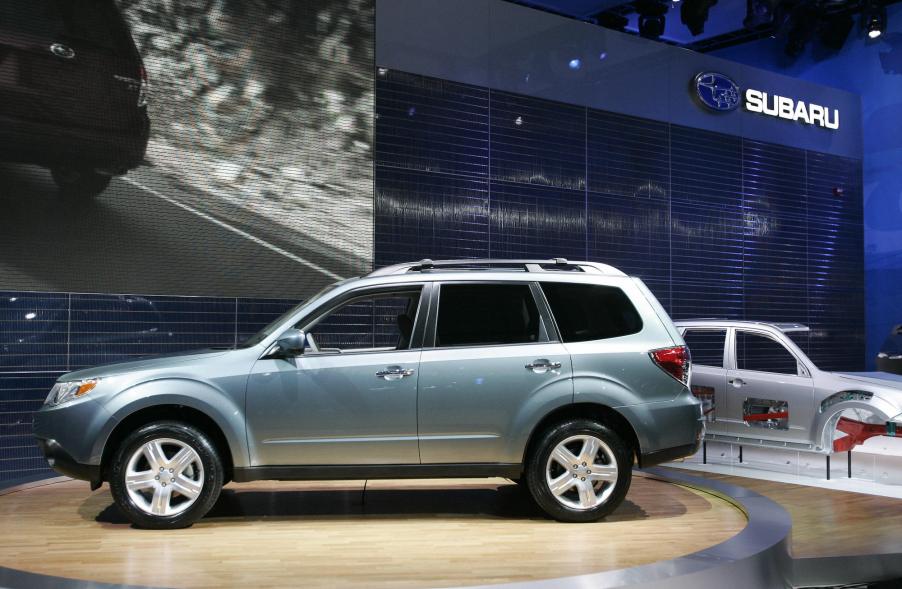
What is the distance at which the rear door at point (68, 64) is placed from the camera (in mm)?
7707

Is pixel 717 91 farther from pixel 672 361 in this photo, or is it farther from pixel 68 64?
pixel 68 64

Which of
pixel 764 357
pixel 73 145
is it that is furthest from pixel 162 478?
pixel 764 357

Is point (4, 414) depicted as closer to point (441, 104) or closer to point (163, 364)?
point (163, 364)

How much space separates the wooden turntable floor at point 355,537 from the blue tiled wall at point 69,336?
55.5 inches

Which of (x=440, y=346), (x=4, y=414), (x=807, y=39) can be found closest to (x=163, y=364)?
(x=440, y=346)

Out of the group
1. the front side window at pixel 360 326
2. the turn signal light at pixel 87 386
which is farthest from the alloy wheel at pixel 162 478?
the front side window at pixel 360 326

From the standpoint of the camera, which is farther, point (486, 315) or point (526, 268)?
point (526, 268)

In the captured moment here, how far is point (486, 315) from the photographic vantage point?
5594 mm

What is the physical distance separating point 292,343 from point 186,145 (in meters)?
4.02

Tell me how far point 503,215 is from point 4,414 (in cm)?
564

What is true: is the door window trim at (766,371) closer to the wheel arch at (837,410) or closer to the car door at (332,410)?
the wheel arch at (837,410)

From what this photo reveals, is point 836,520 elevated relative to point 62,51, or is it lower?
lower

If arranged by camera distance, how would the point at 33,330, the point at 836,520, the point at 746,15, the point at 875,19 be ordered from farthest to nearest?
the point at 746,15 → the point at 875,19 → the point at 33,330 → the point at 836,520

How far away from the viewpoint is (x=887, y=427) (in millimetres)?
7727
